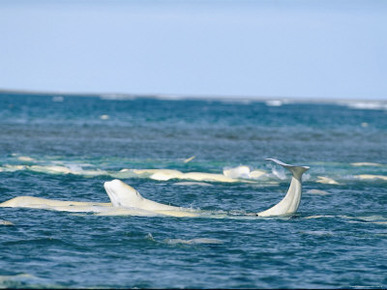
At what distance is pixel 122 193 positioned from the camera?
2231 cm

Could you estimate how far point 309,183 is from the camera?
32.5 metres

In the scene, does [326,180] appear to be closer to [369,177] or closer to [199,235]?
[369,177]

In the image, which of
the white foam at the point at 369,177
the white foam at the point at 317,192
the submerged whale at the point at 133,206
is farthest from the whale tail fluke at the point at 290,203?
the white foam at the point at 369,177

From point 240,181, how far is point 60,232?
14.3 metres

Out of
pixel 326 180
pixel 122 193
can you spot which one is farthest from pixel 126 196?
pixel 326 180

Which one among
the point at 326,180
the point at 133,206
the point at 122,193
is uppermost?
the point at 122,193

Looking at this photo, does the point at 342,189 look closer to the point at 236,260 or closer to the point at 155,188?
the point at 155,188

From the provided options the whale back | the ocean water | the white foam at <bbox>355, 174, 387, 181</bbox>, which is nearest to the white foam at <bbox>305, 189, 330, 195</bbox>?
the ocean water

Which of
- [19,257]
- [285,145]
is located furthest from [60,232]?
[285,145]

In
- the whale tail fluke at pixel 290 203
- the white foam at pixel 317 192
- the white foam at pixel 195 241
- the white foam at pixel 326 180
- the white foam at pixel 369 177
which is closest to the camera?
the white foam at pixel 195 241

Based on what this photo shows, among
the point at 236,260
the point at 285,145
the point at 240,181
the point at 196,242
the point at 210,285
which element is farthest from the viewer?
the point at 285,145

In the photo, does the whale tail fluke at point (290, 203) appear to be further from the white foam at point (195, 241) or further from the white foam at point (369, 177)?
the white foam at point (369, 177)

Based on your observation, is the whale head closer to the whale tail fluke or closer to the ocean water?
the ocean water

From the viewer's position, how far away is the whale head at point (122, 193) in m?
22.2
